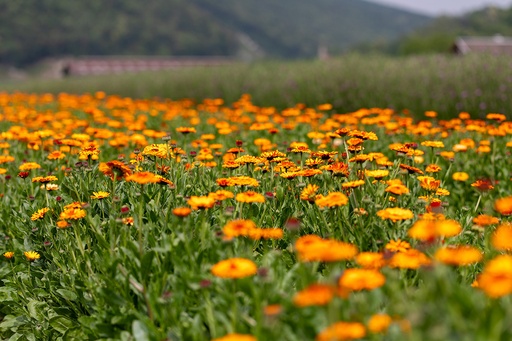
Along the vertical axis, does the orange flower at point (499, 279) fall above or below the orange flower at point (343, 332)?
above

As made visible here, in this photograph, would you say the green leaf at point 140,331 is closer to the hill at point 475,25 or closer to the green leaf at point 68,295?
the green leaf at point 68,295

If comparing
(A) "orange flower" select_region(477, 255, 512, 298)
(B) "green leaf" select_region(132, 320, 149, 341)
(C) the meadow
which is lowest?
(B) "green leaf" select_region(132, 320, 149, 341)

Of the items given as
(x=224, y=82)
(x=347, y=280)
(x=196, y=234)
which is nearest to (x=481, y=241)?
(x=196, y=234)

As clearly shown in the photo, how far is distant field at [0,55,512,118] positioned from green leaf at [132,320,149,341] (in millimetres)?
7007

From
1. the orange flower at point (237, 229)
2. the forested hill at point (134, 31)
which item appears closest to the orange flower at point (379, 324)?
the orange flower at point (237, 229)

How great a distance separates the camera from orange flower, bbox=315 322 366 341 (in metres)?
1.47

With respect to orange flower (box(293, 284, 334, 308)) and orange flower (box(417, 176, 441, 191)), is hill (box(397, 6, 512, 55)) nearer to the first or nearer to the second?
orange flower (box(417, 176, 441, 191))

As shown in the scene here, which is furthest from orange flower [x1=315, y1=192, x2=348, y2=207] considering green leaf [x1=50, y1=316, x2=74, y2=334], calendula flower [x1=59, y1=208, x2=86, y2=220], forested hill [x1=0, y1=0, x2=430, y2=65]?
forested hill [x1=0, y1=0, x2=430, y2=65]

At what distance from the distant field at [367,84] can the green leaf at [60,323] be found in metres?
6.86

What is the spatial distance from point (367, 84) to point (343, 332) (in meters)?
8.79

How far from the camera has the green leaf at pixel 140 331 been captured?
233cm

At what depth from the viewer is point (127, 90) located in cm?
1555

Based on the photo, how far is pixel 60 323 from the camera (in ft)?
10.1

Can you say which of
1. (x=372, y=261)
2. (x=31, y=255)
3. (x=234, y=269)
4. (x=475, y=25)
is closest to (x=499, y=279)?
(x=372, y=261)
